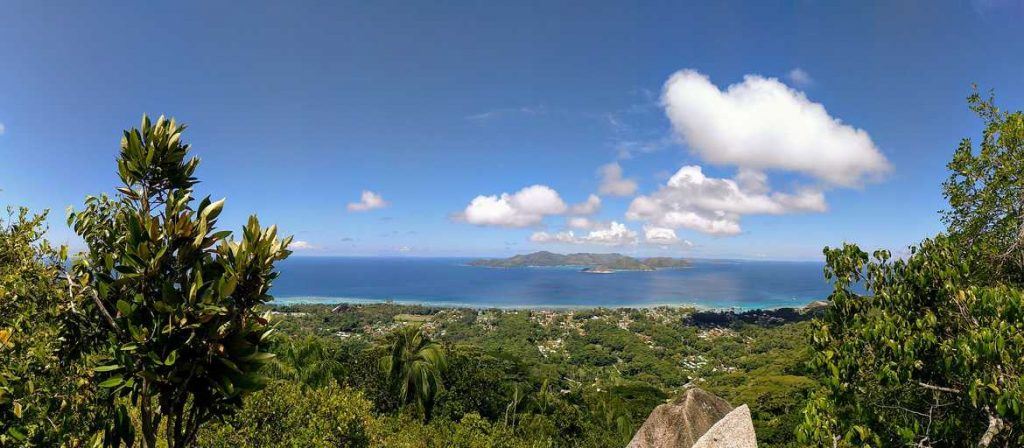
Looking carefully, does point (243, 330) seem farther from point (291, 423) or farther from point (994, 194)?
point (994, 194)

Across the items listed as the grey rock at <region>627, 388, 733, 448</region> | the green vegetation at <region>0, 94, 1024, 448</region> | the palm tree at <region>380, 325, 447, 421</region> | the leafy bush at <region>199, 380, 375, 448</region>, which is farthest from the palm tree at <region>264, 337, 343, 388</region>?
the grey rock at <region>627, 388, 733, 448</region>

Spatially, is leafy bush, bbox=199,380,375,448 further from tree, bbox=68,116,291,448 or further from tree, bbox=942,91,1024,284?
tree, bbox=942,91,1024,284

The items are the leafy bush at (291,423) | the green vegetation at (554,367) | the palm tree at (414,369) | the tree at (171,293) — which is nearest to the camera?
the tree at (171,293)

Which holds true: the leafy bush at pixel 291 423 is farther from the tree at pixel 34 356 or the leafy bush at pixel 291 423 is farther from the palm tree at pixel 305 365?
the palm tree at pixel 305 365

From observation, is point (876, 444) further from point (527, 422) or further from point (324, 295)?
point (324, 295)

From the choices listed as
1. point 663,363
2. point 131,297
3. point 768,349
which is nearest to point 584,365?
point 663,363

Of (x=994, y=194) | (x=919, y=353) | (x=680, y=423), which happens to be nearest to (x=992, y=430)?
(x=919, y=353)

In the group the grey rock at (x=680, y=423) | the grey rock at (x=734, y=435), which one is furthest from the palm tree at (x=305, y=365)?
the grey rock at (x=734, y=435)
